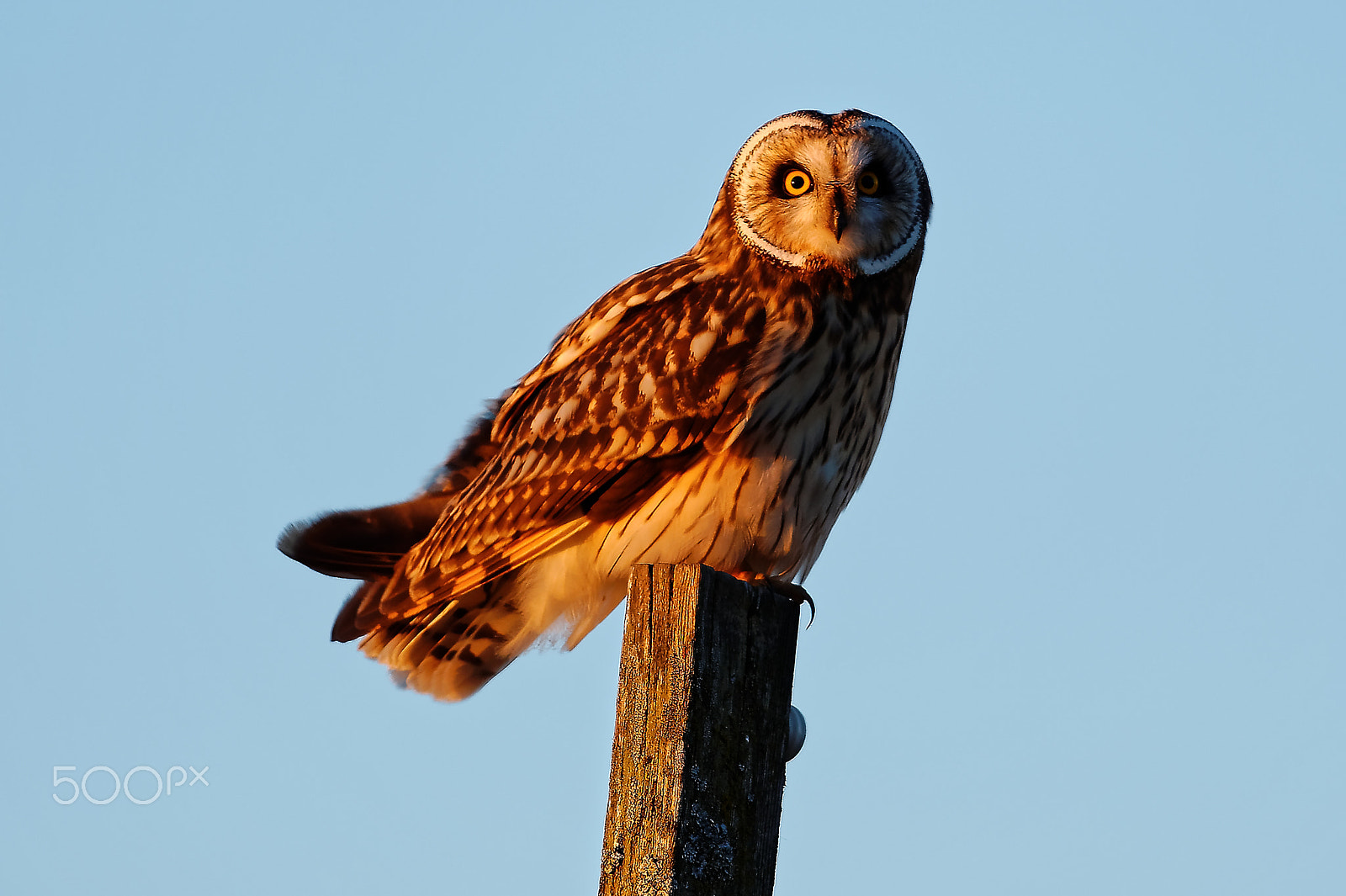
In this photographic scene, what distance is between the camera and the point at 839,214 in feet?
13.6

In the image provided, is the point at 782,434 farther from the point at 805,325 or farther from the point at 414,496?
the point at 414,496

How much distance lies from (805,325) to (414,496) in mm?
1687

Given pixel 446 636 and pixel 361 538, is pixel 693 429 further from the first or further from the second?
pixel 361 538

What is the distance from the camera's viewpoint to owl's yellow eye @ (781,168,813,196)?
4301 mm

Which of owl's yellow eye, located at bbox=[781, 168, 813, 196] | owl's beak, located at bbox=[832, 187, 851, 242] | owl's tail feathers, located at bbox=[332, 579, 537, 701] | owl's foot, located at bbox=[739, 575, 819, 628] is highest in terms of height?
owl's yellow eye, located at bbox=[781, 168, 813, 196]

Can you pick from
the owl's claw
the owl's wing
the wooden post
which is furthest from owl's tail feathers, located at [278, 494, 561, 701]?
the wooden post

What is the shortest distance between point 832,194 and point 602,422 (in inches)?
37.1

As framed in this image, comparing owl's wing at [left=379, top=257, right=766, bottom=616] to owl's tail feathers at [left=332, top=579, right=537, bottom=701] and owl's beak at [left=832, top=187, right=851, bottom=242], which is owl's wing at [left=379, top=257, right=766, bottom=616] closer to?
owl's tail feathers at [left=332, top=579, right=537, bottom=701]

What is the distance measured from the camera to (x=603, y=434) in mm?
4227

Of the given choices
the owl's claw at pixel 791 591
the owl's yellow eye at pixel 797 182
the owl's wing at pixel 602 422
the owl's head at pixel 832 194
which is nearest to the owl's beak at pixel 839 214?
the owl's head at pixel 832 194

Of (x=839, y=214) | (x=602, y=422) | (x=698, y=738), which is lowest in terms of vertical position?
(x=698, y=738)

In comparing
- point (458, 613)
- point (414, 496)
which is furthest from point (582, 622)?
point (414, 496)

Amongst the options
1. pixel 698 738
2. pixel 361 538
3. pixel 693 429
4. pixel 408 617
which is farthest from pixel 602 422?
pixel 698 738

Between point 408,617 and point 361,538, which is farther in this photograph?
point 361,538
